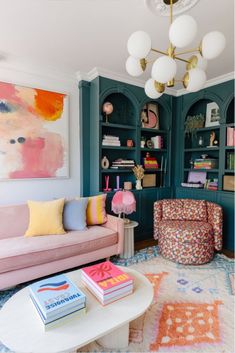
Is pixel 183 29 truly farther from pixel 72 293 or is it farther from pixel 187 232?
pixel 187 232

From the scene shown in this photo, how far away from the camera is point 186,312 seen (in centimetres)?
176

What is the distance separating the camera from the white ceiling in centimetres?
173

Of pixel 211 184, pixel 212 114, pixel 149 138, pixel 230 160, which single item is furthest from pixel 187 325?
pixel 212 114

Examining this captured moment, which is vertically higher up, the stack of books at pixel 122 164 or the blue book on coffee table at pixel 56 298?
the stack of books at pixel 122 164

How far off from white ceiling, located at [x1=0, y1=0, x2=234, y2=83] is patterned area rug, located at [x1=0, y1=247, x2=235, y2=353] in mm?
2451

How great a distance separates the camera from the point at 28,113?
2.73 m

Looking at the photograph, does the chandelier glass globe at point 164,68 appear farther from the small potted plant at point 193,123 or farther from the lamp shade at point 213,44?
the small potted plant at point 193,123

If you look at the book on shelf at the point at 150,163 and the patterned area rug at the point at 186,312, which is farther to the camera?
the book on shelf at the point at 150,163

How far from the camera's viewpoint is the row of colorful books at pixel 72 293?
3.88 feet

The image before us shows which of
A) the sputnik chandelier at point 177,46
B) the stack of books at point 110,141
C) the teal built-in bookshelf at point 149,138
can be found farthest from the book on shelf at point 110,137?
the sputnik chandelier at point 177,46

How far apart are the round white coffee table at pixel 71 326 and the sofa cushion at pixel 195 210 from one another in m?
1.68

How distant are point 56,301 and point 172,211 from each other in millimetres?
2108

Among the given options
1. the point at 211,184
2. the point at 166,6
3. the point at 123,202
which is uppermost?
the point at 166,6

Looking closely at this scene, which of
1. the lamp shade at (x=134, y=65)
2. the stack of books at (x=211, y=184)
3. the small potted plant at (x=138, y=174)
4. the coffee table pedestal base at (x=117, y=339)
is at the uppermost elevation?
the lamp shade at (x=134, y=65)
